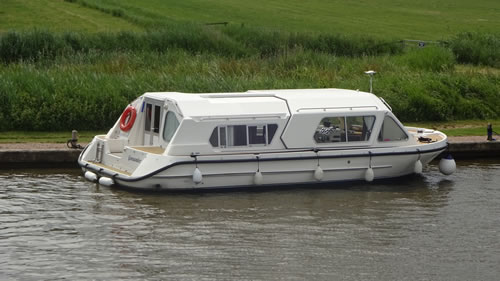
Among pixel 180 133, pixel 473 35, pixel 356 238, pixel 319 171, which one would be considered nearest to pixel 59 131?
pixel 180 133

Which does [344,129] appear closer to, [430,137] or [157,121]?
[430,137]

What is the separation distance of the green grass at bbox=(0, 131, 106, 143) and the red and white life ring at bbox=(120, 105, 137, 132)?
2491mm

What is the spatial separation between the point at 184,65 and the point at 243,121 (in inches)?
477

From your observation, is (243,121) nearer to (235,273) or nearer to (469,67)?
(235,273)

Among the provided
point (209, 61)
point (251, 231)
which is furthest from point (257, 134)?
point (209, 61)

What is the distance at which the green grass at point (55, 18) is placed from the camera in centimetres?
4909

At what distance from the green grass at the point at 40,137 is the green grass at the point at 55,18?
66.9 ft

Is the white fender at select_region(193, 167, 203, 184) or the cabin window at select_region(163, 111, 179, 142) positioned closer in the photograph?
the white fender at select_region(193, 167, 203, 184)

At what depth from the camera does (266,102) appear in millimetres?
23328

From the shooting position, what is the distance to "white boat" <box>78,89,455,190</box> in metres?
22.3

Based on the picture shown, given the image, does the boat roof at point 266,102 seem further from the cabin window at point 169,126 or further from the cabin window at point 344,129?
the cabin window at point 169,126

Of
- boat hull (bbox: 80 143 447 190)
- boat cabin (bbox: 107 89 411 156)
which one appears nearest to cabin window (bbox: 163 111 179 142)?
boat cabin (bbox: 107 89 411 156)

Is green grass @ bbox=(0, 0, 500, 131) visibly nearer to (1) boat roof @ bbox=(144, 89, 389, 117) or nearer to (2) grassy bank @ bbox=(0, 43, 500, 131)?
(2) grassy bank @ bbox=(0, 43, 500, 131)

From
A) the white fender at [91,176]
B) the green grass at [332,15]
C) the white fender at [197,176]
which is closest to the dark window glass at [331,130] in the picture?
the white fender at [197,176]
